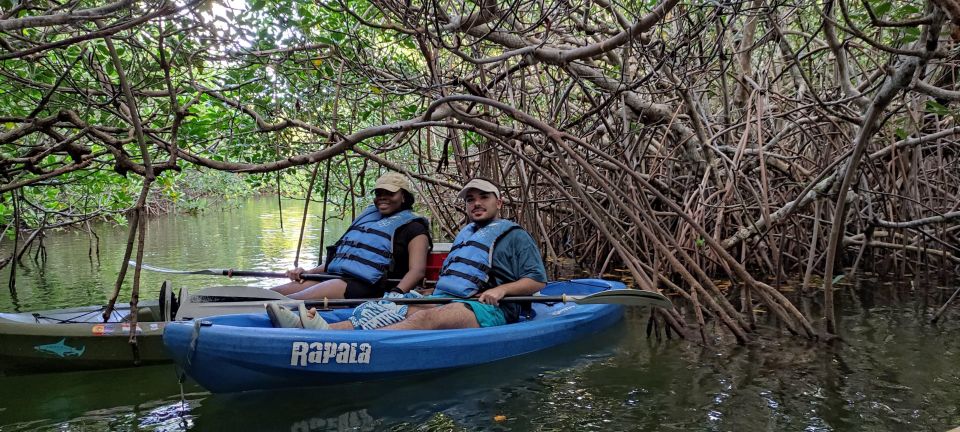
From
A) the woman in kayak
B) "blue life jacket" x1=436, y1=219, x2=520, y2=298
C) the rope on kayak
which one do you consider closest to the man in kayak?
"blue life jacket" x1=436, y1=219, x2=520, y2=298

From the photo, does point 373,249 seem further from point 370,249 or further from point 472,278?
point 472,278

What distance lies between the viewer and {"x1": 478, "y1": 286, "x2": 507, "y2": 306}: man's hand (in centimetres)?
377

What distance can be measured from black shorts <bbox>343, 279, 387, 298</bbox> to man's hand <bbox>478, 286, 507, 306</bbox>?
0.72 metres

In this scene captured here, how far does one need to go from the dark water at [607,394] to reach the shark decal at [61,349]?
136mm

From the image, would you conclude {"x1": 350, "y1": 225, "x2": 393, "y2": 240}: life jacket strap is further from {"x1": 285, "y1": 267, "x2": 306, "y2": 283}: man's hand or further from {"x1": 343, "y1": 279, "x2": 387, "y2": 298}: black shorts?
{"x1": 285, "y1": 267, "x2": 306, "y2": 283}: man's hand

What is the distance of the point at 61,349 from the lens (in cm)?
353

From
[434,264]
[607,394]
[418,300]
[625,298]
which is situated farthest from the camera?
[434,264]

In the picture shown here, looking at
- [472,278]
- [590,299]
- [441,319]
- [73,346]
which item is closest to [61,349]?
[73,346]

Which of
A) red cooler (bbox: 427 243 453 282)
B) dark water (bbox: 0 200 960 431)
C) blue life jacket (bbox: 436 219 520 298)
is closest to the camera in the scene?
dark water (bbox: 0 200 960 431)

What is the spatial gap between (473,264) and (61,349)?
2.06 metres

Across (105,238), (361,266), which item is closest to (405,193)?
(361,266)

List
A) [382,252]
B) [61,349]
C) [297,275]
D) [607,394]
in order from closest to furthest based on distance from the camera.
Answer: [607,394]
[61,349]
[382,252]
[297,275]

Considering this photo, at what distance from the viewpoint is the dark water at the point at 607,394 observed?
9.86ft

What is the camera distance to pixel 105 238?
474 inches
